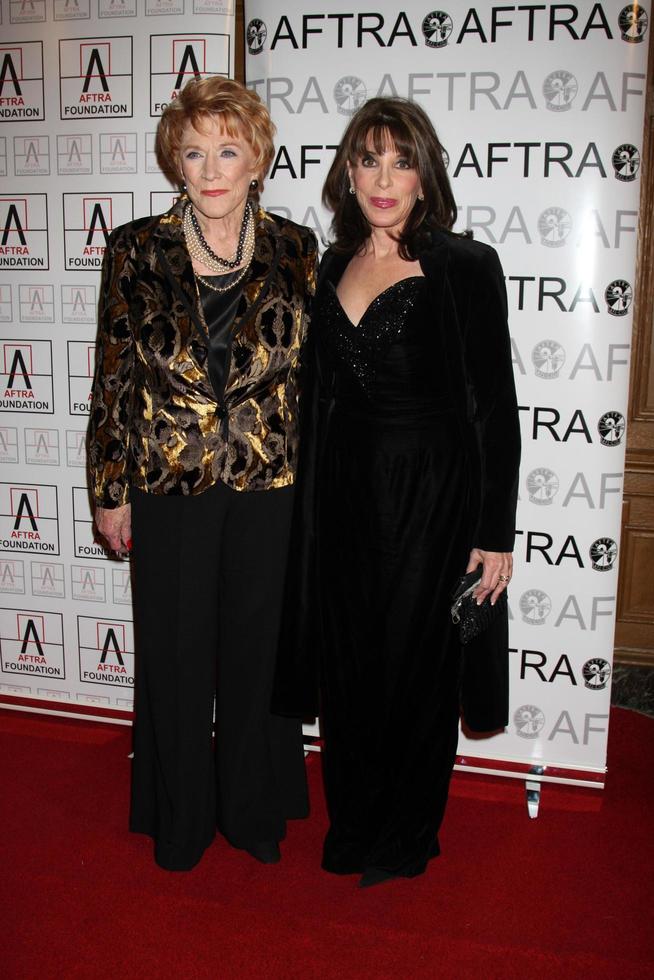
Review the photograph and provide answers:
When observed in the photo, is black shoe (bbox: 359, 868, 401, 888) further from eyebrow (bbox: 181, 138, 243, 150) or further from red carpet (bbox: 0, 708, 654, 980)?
eyebrow (bbox: 181, 138, 243, 150)

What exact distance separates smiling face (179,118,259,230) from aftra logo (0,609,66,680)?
168 centimetres

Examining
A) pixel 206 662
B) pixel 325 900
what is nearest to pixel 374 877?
pixel 325 900

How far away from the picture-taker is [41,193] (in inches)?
113

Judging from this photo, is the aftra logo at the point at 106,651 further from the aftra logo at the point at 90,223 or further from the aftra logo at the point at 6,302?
the aftra logo at the point at 90,223

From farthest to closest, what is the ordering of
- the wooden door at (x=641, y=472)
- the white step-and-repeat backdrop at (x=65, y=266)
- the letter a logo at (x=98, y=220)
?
the wooden door at (x=641, y=472), the letter a logo at (x=98, y=220), the white step-and-repeat backdrop at (x=65, y=266)

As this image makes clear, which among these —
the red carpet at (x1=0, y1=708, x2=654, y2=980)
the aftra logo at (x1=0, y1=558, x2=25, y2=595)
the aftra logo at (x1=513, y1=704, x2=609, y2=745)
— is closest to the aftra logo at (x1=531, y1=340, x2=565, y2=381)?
the aftra logo at (x1=513, y1=704, x2=609, y2=745)

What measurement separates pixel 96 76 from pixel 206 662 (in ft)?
6.08

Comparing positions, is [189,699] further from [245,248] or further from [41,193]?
[41,193]

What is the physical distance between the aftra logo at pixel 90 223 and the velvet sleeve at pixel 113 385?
748 millimetres

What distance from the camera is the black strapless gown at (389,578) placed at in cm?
205

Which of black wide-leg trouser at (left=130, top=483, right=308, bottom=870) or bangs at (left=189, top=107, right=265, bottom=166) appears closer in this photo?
bangs at (left=189, top=107, right=265, bottom=166)

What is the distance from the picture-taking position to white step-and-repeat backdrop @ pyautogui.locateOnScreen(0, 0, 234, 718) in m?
2.73

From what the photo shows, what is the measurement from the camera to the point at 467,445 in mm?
2086

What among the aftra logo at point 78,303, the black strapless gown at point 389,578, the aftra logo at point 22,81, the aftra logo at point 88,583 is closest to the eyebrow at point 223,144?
the black strapless gown at point 389,578
